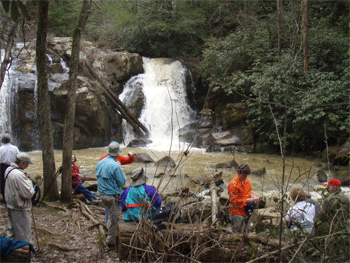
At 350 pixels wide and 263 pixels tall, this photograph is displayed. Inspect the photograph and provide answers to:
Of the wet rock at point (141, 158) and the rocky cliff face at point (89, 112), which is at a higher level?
the rocky cliff face at point (89, 112)

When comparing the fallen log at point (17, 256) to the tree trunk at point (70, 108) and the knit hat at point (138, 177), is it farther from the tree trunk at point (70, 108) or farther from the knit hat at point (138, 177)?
the tree trunk at point (70, 108)

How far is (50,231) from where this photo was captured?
4852mm

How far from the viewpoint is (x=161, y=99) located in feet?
59.7

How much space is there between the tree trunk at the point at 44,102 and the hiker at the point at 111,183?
7.63 ft

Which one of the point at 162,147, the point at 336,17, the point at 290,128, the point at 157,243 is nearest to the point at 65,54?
the point at 162,147

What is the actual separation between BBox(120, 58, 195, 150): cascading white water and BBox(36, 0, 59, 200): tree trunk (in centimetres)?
989

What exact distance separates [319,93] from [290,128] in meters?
2.65

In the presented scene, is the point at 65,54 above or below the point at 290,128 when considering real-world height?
above

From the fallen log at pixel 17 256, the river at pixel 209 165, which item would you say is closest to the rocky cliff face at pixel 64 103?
the river at pixel 209 165

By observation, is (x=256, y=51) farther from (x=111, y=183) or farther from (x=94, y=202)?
(x=111, y=183)

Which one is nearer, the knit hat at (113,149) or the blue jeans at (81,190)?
the knit hat at (113,149)

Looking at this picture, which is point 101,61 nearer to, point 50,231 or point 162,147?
point 162,147

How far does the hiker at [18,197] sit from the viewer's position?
3.78m

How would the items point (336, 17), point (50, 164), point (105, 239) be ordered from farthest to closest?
1. point (336, 17)
2. point (50, 164)
3. point (105, 239)
